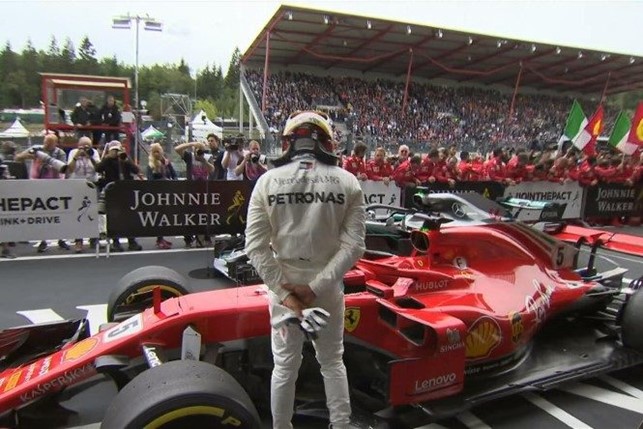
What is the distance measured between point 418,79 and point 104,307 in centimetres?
3501

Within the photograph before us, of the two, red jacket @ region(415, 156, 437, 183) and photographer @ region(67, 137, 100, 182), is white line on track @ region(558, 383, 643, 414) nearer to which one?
red jacket @ region(415, 156, 437, 183)

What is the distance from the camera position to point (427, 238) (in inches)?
145

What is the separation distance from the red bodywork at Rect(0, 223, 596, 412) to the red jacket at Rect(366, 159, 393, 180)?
214 inches

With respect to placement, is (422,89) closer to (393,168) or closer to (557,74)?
(557,74)

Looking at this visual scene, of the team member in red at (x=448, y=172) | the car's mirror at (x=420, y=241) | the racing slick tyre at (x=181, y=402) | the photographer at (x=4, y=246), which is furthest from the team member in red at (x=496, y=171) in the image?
the racing slick tyre at (x=181, y=402)

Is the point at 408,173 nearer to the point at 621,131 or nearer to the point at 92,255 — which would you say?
the point at 92,255

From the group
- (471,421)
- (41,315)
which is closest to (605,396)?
(471,421)

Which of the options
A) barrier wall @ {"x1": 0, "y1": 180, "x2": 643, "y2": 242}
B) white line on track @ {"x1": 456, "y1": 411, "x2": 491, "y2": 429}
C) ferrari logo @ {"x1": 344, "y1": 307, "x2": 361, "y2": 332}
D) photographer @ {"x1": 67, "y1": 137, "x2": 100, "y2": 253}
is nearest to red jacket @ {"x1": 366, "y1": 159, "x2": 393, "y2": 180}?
barrier wall @ {"x1": 0, "y1": 180, "x2": 643, "y2": 242}

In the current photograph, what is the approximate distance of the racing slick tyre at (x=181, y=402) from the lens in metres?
1.99

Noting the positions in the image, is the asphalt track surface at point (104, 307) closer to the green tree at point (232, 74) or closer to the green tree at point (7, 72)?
the green tree at point (7, 72)

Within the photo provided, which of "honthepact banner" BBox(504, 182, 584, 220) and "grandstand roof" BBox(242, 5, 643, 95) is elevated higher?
"grandstand roof" BBox(242, 5, 643, 95)

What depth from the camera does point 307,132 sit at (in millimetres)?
2289

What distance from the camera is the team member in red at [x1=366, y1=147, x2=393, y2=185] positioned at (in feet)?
31.1

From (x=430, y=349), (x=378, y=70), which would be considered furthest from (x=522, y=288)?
(x=378, y=70)
